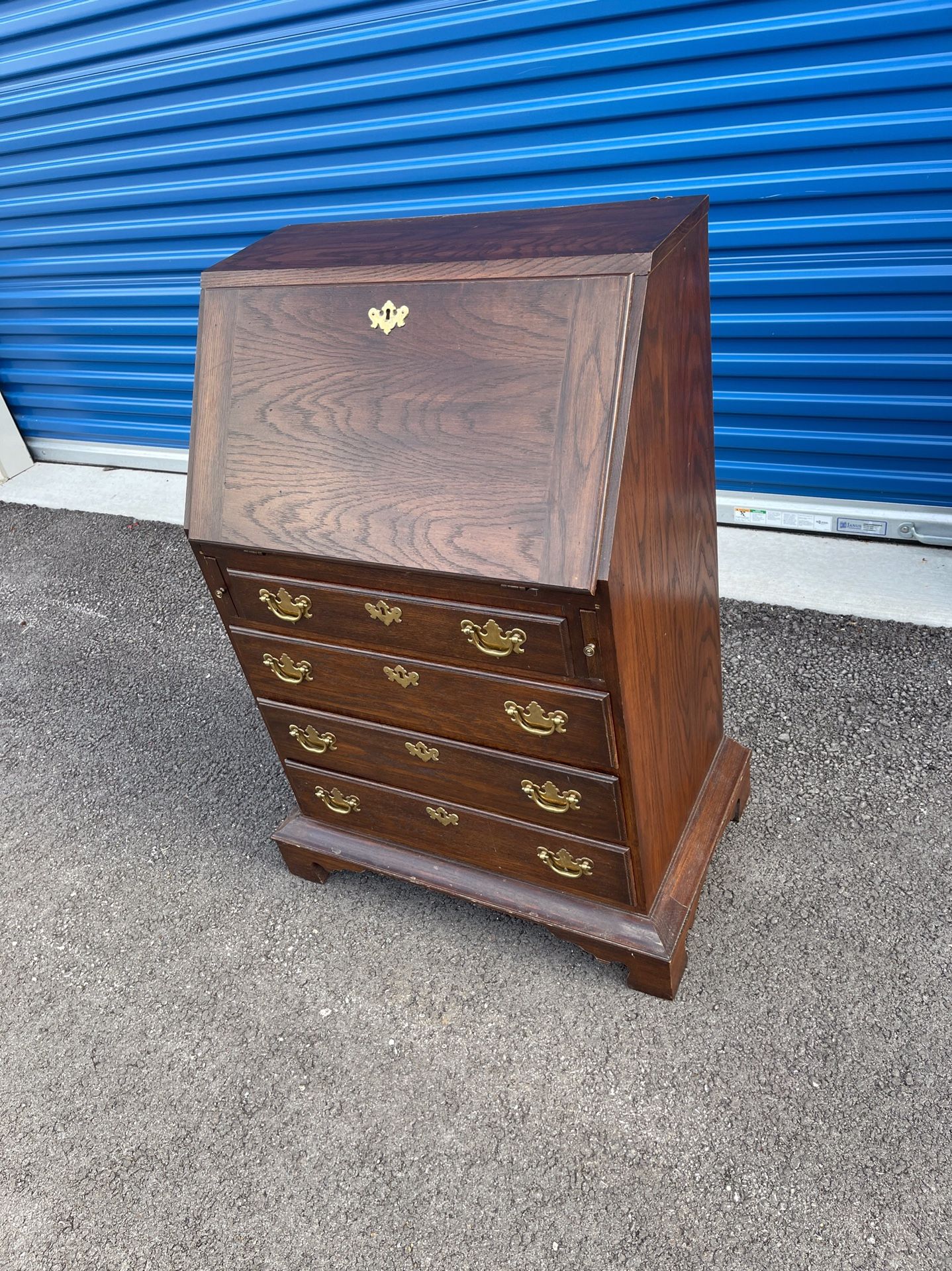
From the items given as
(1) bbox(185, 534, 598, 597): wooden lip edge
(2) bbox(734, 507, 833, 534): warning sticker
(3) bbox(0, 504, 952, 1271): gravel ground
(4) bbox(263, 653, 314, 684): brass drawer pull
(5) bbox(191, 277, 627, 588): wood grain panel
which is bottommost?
(3) bbox(0, 504, 952, 1271): gravel ground

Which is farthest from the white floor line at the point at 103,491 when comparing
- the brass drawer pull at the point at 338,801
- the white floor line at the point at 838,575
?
the brass drawer pull at the point at 338,801

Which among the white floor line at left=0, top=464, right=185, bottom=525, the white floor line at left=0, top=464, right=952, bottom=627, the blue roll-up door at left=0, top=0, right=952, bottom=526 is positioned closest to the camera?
the blue roll-up door at left=0, top=0, right=952, bottom=526

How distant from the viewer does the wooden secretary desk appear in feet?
4.70

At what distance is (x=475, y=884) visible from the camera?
2.12 m

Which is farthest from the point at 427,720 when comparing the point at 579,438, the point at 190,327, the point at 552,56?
the point at 190,327

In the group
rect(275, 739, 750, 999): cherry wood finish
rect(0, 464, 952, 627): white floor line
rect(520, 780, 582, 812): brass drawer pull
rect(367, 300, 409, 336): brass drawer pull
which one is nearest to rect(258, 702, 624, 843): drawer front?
rect(520, 780, 582, 812): brass drawer pull

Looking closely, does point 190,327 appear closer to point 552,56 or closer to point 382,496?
point 552,56

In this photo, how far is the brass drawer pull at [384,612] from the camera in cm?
168

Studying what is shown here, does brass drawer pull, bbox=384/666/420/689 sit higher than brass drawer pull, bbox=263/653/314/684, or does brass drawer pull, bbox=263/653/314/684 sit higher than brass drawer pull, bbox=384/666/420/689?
brass drawer pull, bbox=384/666/420/689

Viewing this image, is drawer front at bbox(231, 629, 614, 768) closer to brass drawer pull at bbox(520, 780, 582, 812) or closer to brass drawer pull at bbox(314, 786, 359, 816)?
brass drawer pull at bbox(520, 780, 582, 812)

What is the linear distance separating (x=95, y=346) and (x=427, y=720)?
3648mm

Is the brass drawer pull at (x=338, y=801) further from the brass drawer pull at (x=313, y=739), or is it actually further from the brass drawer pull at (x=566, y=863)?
the brass drawer pull at (x=566, y=863)

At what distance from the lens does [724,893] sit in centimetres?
218

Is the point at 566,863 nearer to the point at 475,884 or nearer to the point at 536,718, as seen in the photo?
the point at 475,884
